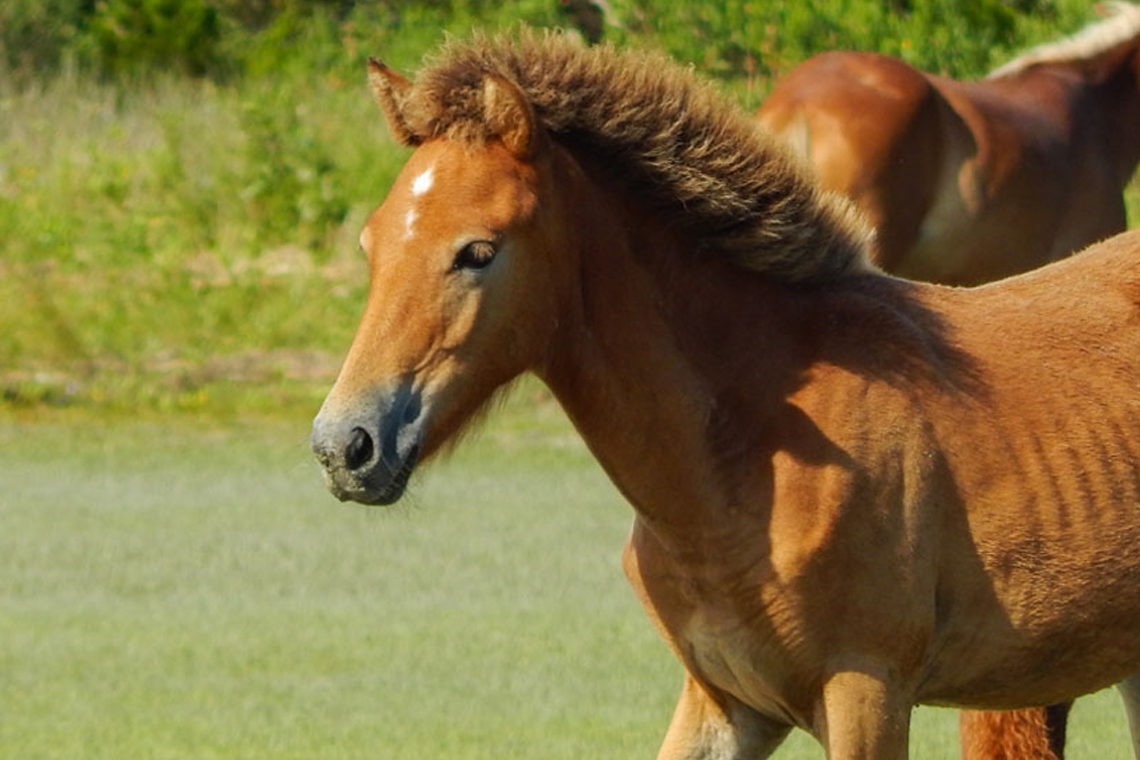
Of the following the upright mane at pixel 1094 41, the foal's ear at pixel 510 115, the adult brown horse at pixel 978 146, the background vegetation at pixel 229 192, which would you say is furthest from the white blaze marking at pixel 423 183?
the background vegetation at pixel 229 192

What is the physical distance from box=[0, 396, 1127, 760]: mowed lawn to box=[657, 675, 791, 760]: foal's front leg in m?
0.68

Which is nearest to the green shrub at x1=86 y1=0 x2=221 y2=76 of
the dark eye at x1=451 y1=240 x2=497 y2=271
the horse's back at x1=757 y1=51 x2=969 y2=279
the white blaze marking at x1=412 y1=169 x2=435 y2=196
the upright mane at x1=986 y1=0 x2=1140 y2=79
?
the upright mane at x1=986 y1=0 x2=1140 y2=79

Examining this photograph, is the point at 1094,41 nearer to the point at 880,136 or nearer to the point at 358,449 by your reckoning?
the point at 880,136

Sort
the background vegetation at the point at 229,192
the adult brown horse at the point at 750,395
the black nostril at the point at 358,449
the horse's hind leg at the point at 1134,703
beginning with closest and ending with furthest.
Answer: the black nostril at the point at 358,449, the adult brown horse at the point at 750,395, the horse's hind leg at the point at 1134,703, the background vegetation at the point at 229,192

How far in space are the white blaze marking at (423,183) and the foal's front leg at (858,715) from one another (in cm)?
112

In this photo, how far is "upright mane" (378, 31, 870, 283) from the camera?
386cm

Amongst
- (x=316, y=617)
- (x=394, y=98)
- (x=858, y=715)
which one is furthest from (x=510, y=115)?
(x=316, y=617)

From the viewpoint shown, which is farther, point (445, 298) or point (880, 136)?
point (880, 136)

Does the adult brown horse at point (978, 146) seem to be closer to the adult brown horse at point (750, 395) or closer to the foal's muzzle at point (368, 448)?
the adult brown horse at point (750, 395)

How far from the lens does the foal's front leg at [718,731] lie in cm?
416

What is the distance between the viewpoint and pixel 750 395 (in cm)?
401

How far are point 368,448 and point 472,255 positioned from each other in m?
0.39

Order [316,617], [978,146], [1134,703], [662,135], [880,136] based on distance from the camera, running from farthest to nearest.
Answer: [978,146], [880,136], [316,617], [1134,703], [662,135]

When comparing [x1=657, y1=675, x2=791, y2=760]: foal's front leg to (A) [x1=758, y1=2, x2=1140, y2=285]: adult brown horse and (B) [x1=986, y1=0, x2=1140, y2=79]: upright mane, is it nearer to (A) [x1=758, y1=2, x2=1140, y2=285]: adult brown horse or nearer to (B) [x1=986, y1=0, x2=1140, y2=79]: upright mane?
(A) [x1=758, y1=2, x2=1140, y2=285]: adult brown horse
